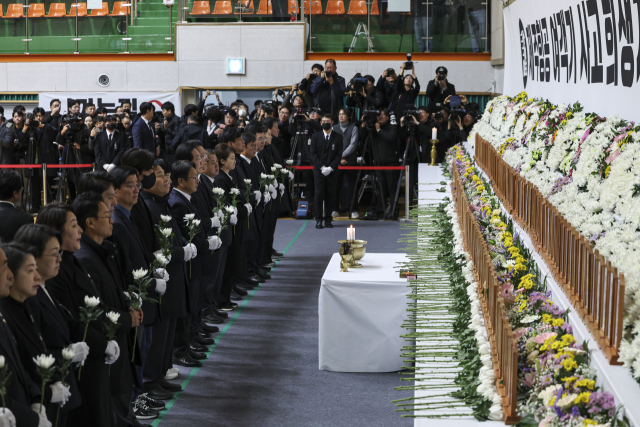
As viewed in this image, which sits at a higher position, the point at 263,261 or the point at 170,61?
the point at 170,61

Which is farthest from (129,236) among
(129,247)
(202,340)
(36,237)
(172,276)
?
(202,340)

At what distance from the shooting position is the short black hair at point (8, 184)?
4.64 meters

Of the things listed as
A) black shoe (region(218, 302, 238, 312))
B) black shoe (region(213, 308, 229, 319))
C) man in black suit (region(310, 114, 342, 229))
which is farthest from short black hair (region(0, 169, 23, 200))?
man in black suit (region(310, 114, 342, 229))

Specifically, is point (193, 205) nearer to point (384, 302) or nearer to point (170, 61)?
point (384, 302)

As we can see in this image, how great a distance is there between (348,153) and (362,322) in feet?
22.3

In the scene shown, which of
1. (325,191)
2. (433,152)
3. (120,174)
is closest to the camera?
(120,174)

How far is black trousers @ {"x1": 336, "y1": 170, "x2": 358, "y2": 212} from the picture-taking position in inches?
491

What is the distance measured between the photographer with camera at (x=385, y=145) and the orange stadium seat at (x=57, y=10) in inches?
344

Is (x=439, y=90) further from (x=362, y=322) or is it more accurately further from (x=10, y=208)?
(x=10, y=208)

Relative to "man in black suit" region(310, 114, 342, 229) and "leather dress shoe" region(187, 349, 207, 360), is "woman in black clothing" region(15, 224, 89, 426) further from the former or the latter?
"man in black suit" region(310, 114, 342, 229)

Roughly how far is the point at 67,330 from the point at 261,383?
237 cm

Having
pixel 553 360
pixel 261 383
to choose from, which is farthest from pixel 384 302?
pixel 553 360

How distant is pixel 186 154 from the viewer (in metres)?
5.72

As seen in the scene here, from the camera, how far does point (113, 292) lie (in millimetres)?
3822
